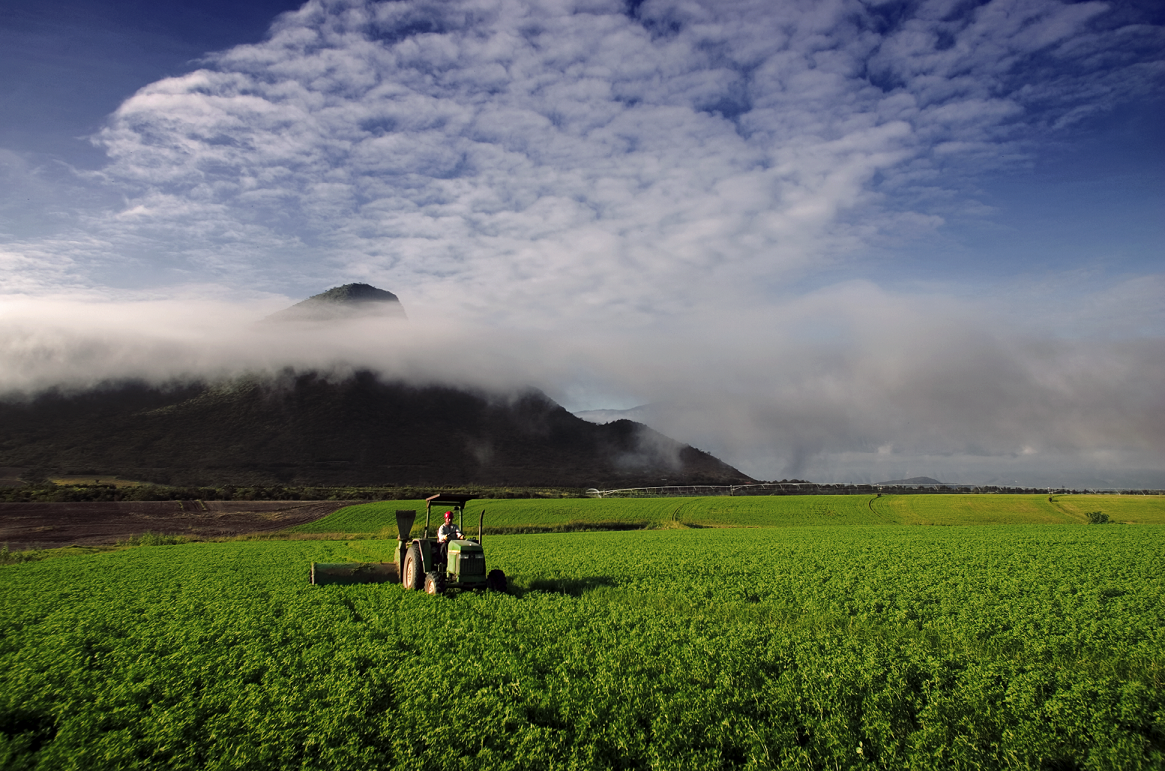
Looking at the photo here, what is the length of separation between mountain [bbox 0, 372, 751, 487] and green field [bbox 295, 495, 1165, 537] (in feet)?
246

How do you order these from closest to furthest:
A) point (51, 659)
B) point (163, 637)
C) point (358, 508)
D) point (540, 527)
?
point (51, 659)
point (163, 637)
point (540, 527)
point (358, 508)

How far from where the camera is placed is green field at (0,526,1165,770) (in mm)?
7512

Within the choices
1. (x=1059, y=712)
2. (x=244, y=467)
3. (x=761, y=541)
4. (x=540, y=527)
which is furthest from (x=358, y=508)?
(x=244, y=467)

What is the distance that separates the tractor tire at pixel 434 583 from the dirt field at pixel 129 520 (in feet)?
135

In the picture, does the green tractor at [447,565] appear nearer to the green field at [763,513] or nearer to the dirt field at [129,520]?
the green field at [763,513]

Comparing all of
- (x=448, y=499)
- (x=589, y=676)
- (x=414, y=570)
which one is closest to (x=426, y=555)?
(x=414, y=570)

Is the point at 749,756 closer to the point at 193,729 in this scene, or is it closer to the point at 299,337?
the point at 193,729

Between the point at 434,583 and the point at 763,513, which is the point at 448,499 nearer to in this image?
the point at 434,583

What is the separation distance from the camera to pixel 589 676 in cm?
988

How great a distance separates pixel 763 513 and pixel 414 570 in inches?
2017

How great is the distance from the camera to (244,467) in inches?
4665

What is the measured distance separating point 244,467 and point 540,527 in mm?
90694

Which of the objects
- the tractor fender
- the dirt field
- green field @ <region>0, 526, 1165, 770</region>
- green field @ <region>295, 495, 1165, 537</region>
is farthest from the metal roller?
the dirt field

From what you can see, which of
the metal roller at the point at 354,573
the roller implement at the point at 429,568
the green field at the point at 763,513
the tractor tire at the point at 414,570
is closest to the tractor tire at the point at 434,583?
the roller implement at the point at 429,568
